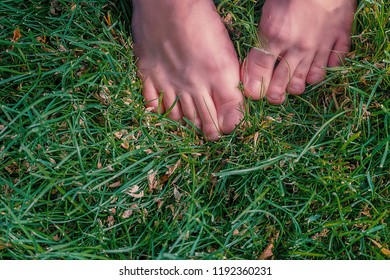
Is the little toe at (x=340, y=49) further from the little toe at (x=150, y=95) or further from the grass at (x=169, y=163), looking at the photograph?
the little toe at (x=150, y=95)

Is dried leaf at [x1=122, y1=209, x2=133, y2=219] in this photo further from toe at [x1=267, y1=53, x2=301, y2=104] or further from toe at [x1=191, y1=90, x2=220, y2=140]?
toe at [x1=267, y1=53, x2=301, y2=104]

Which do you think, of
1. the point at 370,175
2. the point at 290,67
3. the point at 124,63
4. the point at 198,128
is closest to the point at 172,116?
the point at 198,128

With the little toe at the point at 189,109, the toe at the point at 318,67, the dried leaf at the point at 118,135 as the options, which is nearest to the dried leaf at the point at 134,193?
the dried leaf at the point at 118,135

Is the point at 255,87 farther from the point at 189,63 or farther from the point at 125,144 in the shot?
the point at 125,144

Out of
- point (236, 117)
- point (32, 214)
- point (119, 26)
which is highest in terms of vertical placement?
point (119, 26)

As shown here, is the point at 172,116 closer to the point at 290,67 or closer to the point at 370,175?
the point at 290,67

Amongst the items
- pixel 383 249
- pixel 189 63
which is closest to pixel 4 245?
pixel 189 63

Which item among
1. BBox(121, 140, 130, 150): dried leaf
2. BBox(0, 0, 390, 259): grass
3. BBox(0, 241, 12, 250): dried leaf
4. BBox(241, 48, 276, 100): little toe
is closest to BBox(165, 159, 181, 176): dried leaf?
BBox(0, 0, 390, 259): grass
